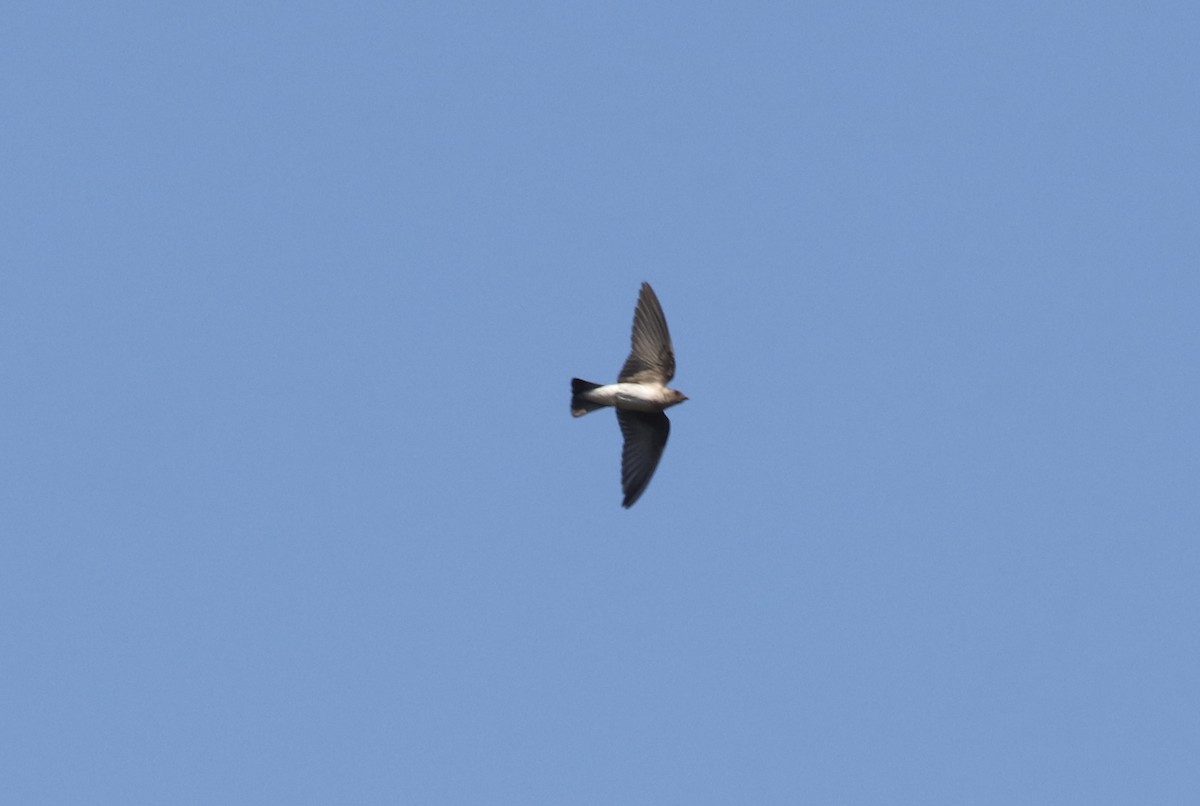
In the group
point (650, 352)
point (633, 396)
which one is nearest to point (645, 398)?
point (633, 396)

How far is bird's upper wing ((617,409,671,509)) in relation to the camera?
2777cm

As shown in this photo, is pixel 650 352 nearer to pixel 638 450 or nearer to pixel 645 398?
pixel 645 398

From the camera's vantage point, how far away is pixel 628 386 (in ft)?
89.2

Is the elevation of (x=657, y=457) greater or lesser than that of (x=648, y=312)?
lesser

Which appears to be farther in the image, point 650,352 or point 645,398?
point 650,352

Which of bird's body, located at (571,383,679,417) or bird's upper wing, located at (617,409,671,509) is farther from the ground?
bird's body, located at (571,383,679,417)

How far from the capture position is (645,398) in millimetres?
27234

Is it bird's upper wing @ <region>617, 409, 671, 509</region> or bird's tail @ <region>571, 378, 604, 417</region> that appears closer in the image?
bird's tail @ <region>571, 378, 604, 417</region>

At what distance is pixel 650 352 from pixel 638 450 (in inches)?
54.1

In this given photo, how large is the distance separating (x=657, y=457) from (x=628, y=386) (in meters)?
1.23

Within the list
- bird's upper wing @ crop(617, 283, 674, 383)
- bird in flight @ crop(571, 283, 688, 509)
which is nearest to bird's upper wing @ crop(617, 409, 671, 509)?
bird in flight @ crop(571, 283, 688, 509)

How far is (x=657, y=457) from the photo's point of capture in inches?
1096

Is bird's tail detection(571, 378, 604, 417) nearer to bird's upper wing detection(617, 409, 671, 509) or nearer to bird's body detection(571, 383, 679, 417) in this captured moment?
bird's body detection(571, 383, 679, 417)

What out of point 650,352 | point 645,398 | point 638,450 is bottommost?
point 638,450
